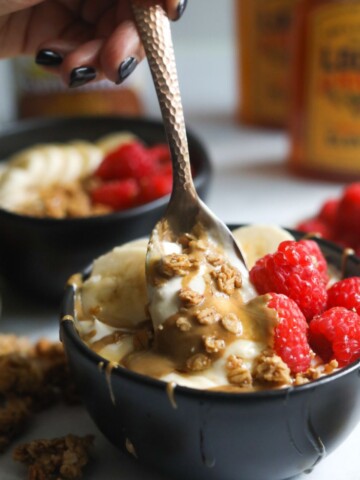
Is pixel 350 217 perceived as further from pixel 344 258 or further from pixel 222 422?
pixel 222 422

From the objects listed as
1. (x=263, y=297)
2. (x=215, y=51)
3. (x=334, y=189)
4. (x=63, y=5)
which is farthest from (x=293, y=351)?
(x=215, y=51)

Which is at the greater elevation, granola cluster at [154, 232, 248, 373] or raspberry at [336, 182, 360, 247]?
granola cluster at [154, 232, 248, 373]

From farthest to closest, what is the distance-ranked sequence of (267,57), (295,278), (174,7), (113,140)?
(267,57), (113,140), (174,7), (295,278)

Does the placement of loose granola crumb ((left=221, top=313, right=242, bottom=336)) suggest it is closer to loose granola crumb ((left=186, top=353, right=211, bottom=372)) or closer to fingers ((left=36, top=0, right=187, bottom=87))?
loose granola crumb ((left=186, top=353, right=211, bottom=372))

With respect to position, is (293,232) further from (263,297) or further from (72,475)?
(72,475)

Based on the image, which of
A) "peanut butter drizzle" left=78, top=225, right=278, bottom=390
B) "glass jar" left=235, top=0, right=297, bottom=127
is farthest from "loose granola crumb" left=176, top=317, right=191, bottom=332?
"glass jar" left=235, top=0, right=297, bottom=127

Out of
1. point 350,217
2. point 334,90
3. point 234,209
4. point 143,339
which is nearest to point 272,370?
point 143,339

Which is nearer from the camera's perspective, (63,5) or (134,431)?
(134,431)
